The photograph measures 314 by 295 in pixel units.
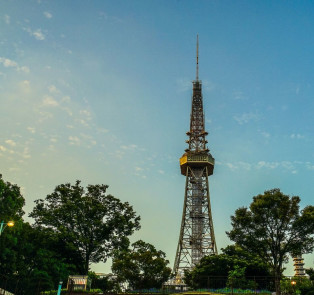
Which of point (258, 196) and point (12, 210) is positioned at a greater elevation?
point (258, 196)

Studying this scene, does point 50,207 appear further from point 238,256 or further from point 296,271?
point 296,271

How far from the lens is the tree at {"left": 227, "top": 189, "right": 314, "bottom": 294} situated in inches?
1368

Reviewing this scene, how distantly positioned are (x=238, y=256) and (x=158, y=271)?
11.3m

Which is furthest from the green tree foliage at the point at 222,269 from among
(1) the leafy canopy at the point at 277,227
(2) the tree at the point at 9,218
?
(2) the tree at the point at 9,218

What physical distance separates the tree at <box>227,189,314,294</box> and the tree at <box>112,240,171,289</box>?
975cm

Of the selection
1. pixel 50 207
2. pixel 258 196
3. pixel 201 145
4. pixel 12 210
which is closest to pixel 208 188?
pixel 201 145

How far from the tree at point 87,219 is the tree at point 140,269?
1416 millimetres

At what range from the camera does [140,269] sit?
122ft

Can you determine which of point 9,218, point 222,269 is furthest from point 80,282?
point 222,269

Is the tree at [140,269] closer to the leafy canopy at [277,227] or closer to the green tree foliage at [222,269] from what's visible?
the green tree foliage at [222,269]

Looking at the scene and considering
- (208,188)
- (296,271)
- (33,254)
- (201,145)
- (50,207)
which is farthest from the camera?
(296,271)

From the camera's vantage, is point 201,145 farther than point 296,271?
No

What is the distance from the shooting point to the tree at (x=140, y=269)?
36.6 m

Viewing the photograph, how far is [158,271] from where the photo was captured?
121 feet
